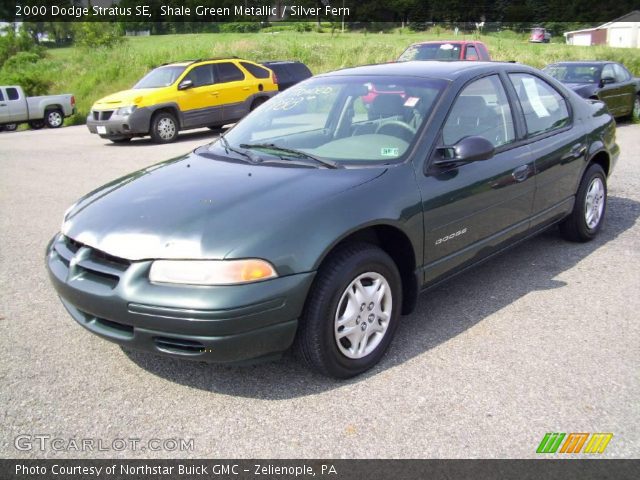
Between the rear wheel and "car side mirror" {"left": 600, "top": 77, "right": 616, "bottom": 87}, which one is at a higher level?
"car side mirror" {"left": 600, "top": 77, "right": 616, "bottom": 87}

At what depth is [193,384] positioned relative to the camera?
10.3ft

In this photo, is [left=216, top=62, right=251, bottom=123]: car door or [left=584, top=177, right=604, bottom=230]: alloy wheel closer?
[left=584, top=177, right=604, bottom=230]: alloy wheel

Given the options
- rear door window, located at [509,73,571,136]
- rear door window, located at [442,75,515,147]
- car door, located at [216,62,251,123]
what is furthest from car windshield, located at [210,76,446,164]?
car door, located at [216,62,251,123]

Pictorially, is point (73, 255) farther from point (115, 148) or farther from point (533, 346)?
point (115, 148)

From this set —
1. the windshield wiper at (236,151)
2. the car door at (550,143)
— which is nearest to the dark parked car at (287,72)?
the car door at (550,143)

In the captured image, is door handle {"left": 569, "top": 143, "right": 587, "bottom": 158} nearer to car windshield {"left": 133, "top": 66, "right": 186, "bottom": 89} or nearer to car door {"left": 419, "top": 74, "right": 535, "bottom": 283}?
car door {"left": 419, "top": 74, "right": 535, "bottom": 283}

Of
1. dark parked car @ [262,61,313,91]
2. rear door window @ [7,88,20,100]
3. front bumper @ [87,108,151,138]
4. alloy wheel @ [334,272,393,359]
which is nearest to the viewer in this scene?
alloy wheel @ [334,272,393,359]

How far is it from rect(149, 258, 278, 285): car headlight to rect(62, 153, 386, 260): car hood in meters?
0.04

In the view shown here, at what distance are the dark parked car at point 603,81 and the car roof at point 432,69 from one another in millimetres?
9184

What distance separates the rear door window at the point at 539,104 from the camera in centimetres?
439

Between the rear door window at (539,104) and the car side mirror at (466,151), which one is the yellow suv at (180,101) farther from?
the car side mirror at (466,151)

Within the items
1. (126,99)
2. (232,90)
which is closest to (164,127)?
(126,99)

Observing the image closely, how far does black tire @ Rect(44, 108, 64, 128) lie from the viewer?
20.3m

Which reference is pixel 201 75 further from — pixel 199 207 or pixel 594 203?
pixel 199 207
